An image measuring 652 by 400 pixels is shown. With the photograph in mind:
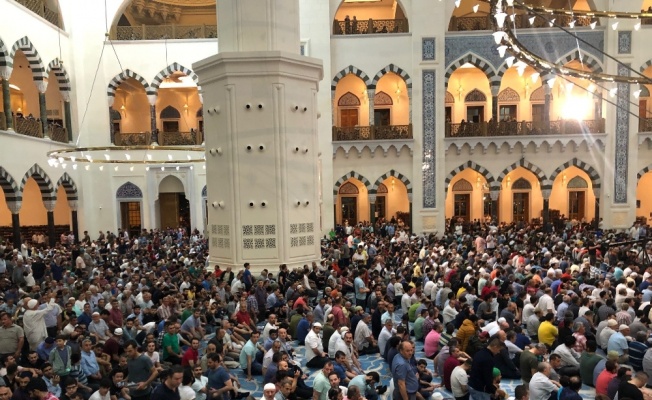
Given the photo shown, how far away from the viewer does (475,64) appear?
57.6 feet

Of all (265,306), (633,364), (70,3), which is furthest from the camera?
(70,3)

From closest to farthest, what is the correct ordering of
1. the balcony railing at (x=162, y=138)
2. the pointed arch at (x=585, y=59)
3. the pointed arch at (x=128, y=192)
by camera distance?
1. the pointed arch at (x=585, y=59)
2. the pointed arch at (x=128, y=192)
3. the balcony railing at (x=162, y=138)

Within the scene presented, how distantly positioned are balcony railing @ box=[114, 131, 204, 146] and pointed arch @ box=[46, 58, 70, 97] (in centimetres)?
215

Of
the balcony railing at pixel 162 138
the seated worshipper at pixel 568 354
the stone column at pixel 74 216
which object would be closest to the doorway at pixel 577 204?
the balcony railing at pixel 162 138

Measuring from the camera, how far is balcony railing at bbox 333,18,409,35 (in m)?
17.6

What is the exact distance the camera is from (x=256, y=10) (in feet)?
33.5

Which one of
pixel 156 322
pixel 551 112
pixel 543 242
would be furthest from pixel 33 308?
pixel 551 112

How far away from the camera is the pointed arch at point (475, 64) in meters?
17.4

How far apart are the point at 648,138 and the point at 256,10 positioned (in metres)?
14.0

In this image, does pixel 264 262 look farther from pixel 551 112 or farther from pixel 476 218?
pixel 551 112

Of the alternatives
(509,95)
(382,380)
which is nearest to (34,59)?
(382,380)

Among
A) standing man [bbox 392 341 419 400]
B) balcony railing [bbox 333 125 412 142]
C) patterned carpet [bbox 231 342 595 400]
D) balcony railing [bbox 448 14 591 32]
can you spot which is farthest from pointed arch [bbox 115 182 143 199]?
standing man [bbox 392 341 419 400]

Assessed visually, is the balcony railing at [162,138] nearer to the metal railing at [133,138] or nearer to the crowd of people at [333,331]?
the metal railing at [133,138]

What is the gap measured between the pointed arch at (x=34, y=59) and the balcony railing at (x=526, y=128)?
12.5 metres
